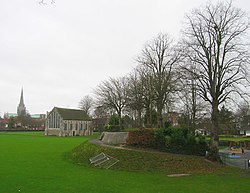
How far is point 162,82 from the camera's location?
1266 inches

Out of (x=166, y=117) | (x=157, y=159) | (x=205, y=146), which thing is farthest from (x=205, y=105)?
(x=157, y=159)

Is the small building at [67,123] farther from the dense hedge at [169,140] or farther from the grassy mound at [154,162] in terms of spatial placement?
the grassy mound at [154,162]

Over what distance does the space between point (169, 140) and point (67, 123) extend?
70589 mm

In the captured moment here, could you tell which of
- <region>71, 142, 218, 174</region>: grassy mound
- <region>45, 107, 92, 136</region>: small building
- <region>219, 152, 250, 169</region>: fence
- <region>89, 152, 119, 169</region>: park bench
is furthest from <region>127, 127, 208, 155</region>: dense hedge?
<region>45, 107, 92, 136</region>: small building

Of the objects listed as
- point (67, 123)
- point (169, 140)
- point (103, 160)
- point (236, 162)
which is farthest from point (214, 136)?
point (67, 123)

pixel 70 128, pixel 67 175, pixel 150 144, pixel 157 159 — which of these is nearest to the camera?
pixel 67 175

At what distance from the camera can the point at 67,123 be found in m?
90.6

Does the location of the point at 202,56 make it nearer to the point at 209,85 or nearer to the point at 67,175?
the point at 209,85

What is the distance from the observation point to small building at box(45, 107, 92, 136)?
89375mm

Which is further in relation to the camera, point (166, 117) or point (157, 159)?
point (166, 117)

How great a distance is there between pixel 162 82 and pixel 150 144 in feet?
32.0

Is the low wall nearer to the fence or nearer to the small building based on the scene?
the fence

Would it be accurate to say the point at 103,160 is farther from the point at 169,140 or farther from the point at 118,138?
the point at 118,138

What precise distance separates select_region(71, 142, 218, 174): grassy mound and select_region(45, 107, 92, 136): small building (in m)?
67.2
